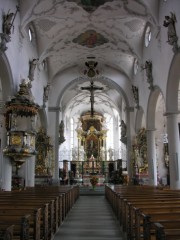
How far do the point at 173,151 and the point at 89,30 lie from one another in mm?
8154

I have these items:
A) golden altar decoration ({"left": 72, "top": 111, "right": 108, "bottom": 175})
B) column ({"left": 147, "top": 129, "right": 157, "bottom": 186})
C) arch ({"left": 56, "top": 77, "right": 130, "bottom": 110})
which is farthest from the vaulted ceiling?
golden altar decoration ({"left": 72, "top": 111, "right": 108, "bottom": 175})

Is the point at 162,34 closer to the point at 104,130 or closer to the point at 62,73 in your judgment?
the point at 62,73

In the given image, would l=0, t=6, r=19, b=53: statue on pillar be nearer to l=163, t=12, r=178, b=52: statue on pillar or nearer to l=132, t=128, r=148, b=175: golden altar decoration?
l=163, t=12, r=178, b=52: statue on pillar

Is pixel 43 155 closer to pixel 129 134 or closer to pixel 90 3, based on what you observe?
pixel 129 134

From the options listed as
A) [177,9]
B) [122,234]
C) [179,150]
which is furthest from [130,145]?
[122,234]

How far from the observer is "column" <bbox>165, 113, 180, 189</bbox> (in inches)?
416

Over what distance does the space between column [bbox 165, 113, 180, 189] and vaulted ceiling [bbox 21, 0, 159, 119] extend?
4393mm

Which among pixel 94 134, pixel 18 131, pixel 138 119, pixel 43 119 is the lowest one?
pixel 18 131

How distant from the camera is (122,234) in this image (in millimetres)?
5547

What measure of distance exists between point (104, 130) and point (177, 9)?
74.4 ft

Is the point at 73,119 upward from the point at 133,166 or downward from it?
upward

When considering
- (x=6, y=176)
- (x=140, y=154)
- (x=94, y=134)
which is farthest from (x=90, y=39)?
(x=94, y=134)

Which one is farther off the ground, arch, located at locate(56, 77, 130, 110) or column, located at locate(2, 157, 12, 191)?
arch, located at locate(56, 77, 130, 110)

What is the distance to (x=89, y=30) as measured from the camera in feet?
49.5
